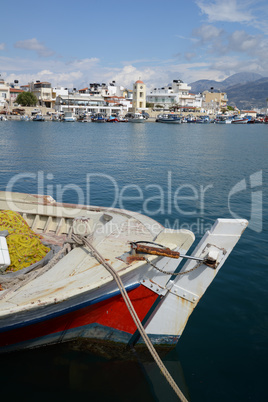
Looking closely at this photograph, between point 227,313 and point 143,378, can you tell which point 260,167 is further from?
point 143,378

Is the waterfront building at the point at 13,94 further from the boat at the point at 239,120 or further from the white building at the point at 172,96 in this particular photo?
the boat at the point at 239,120

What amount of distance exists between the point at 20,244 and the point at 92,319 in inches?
89.0

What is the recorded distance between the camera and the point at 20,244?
686 centimetres

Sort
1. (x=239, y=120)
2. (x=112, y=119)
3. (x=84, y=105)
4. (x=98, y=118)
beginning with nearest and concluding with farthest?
(x=98, y=118) < (x=112, y=119) < (x=84, y=105) < (x=239, y=120)

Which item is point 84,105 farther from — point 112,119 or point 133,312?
point 133,312

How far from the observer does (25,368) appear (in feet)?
20.0

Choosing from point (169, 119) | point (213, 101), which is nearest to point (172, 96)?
point (213, 101)

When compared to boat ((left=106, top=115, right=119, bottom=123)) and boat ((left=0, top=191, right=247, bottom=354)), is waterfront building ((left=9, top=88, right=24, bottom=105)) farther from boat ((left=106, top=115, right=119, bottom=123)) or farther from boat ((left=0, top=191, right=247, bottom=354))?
boat ((left=0, top=191, right=247, bottom=354))

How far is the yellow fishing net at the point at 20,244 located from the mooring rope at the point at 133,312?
43.3 inches

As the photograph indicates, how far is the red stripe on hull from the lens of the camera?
563cm

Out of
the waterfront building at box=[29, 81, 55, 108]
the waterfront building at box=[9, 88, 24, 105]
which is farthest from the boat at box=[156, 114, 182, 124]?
the waterfront building at box=[9, 88, 24, 105]

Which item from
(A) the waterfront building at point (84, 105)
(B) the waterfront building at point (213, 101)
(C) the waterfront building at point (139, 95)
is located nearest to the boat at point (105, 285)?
(A) the waterfront building at point (84, 105)

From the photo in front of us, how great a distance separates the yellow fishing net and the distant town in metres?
99.2

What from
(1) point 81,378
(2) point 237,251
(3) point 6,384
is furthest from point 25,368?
(2) point 237,251
